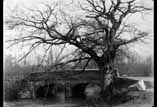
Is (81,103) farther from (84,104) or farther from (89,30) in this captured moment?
(89,30)

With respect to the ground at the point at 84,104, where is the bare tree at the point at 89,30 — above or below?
above

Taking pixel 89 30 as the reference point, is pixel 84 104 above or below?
below

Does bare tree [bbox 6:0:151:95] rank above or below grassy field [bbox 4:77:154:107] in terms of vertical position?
above

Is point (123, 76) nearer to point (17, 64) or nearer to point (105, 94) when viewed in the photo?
point (105, 94)

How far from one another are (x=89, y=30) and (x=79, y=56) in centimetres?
49

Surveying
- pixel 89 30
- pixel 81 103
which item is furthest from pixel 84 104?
pixel 89 30

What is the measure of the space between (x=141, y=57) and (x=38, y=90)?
173cm

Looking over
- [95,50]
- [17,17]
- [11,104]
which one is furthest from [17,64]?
[95,50]

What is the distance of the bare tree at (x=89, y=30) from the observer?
3.19m

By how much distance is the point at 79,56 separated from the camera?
3496mm

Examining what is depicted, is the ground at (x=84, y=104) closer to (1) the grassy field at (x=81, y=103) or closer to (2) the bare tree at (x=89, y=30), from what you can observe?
(1) the grassy field at (x=81, y=103)

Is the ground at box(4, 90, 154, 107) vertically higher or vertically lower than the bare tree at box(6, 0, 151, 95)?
lower

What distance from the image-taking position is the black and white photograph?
3.03 metres

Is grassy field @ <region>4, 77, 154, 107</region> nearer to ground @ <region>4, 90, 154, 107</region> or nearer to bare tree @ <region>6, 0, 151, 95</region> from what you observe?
Answer: ground @ <region>4, 90, 154, 107</region>
